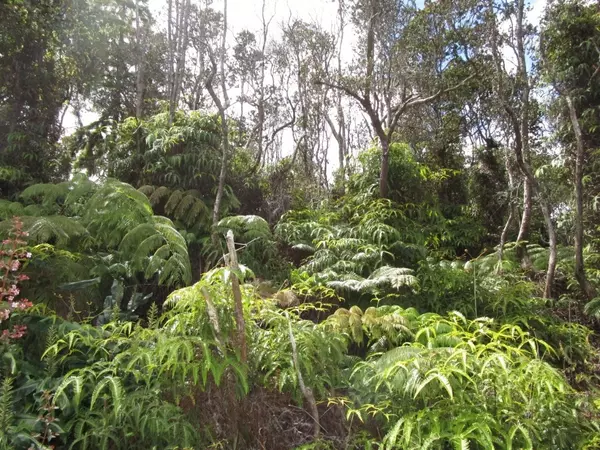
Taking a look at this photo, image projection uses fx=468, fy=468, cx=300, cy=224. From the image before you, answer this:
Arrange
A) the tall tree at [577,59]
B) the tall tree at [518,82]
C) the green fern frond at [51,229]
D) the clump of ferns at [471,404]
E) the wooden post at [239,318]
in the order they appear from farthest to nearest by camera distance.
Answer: the tall tree at [577,59] → the tall tree at [518,82] → the green fern frond at [51,229] → the wooden post at [239,318] → the clump of ferns at [471,404]

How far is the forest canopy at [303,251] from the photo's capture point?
2176 millimetres

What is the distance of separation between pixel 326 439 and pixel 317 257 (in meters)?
3.07

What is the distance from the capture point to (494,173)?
8.26 meters

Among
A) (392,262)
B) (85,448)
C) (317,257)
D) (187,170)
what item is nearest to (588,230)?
(392,262)

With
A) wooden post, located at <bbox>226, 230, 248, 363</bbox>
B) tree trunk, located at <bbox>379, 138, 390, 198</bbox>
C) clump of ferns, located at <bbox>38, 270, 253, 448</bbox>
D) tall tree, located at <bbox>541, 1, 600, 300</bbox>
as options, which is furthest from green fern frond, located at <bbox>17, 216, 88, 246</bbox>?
tall tree, located at <bbox>541, 1, 600, 300</bbox>

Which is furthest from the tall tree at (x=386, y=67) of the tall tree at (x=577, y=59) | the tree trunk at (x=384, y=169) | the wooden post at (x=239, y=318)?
the wooden post at (x=239, y=318)

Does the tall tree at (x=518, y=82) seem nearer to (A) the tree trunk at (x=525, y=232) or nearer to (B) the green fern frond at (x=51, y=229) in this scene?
(A) the tree trunk at (x=525, y=232)

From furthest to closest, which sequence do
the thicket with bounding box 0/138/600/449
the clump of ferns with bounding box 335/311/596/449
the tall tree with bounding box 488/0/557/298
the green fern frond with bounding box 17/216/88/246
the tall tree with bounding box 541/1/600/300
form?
the tall tree with bounding box 541/1/600/300, the tall tree with bounding box 488/0/557/298, the green fern frond with bounding box 17/216/88/246, the thicket with bounding box 0/138/600/449, the clump of ferns with bounding box 335/311/596/449

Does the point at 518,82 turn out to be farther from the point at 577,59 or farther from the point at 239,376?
the point at 239,376

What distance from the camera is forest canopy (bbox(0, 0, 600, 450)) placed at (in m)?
2.18

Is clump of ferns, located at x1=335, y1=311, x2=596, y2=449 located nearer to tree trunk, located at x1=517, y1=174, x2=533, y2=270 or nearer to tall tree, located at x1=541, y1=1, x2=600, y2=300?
Result: tree trunk, located at x1=517, y1=174, x2=533, y2=270

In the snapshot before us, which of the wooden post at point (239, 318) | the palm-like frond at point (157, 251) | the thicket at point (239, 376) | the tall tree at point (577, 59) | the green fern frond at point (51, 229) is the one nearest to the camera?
the thicket at point (239, 376)

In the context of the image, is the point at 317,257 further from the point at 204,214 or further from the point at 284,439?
the point at 284,439

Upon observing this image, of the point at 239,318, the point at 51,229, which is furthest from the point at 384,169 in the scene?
the point at 239,318
